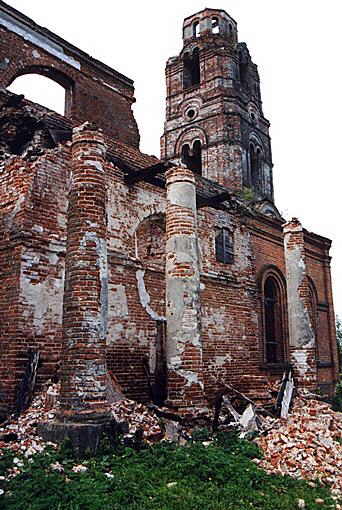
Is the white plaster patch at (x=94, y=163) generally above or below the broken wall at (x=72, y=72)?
below

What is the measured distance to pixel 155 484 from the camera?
5141mm

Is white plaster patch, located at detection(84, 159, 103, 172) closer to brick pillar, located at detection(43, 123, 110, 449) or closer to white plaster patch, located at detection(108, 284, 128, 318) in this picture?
brick pillar, located at detection(43, 123, 110, 449)

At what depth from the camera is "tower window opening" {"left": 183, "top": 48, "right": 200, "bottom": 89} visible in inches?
929

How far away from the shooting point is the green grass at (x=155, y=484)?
454 cm

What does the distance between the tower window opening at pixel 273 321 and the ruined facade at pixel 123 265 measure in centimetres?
5

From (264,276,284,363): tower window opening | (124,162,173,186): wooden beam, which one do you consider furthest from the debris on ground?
(264,276,284,363): tower window opening

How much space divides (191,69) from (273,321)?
47.8ft

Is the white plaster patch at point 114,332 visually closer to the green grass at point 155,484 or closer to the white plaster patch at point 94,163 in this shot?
the green grass at point 155,484

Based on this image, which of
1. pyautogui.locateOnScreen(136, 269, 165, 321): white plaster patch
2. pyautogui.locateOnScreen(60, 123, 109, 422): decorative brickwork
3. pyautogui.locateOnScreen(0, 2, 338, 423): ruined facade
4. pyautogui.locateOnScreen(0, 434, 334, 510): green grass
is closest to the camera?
pyautogui.locateOnScreen(0, 434, 334, 510): green grass

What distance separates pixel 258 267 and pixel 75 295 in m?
8.62

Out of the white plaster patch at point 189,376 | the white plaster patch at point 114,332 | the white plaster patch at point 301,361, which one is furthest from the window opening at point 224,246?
the white plaster patch at point 189,376

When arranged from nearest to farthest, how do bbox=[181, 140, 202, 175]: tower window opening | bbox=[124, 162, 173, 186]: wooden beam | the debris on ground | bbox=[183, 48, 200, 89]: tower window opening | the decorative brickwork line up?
the debris on ground
the decorative brickwork
bbox=[124, 162, 173, 186]: wooden beam
bbox=[181, 140, 202, 175]: tower window opening
bbox=[183, 48, 200, 89]: tower window opening

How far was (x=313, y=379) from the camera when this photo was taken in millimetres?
11555

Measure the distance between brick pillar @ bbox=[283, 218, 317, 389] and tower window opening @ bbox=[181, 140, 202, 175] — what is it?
10257 millimetres
